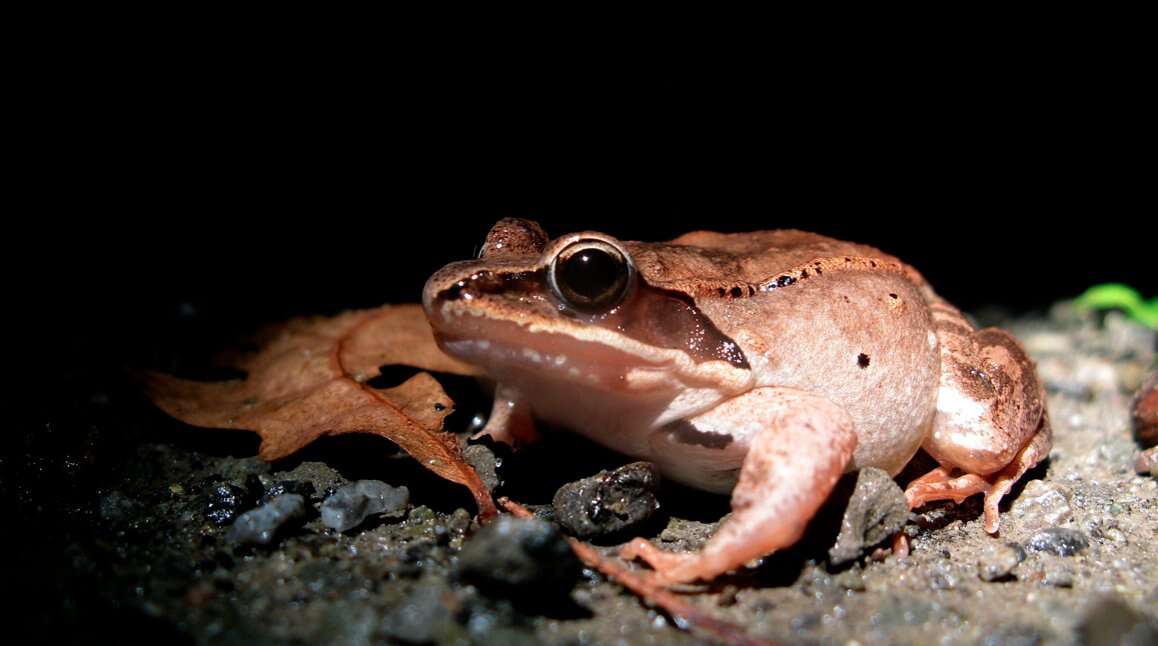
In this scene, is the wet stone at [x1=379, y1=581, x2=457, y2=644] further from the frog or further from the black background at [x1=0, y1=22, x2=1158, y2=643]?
the black background at [x1=0, y1=22, x2=1158, y2=643]

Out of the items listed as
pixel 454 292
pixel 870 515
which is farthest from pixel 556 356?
pixel 870 515

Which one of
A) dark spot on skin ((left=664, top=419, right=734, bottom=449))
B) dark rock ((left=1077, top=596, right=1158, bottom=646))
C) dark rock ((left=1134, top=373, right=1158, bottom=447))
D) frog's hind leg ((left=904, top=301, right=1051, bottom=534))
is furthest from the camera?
dark rock ((left=1134, top=373, right=1158, bottom=447))

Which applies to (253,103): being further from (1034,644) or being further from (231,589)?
(1034,644)

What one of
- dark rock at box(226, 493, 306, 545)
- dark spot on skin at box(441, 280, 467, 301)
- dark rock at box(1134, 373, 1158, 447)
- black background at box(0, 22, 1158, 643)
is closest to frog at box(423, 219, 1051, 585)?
dark spot on skin at box(441, 280, 467, 301)

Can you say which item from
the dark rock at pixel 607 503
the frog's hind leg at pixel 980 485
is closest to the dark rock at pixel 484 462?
the dark rock at pixel 607 503

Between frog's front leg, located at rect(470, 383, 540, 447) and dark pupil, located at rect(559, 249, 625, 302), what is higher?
dark pupil, located at rect(559, 249, 625, 302)

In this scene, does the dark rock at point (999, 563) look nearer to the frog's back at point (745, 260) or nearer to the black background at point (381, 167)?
the frog's back at point (745, 260)

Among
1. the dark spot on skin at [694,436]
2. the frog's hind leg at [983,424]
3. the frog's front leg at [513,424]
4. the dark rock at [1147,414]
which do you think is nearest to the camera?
the dark spot on skin at [694,436]
